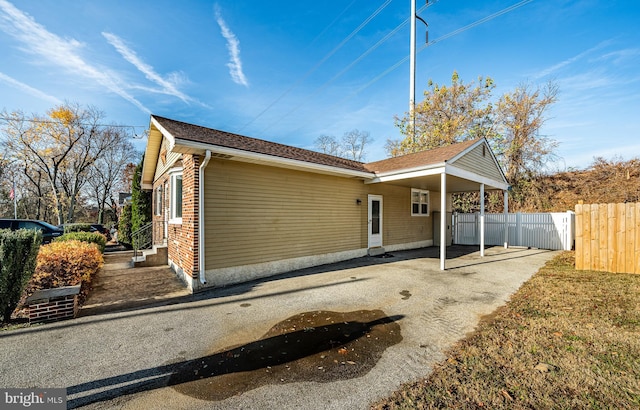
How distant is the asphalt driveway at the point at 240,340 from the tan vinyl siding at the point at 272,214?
980 millimetres

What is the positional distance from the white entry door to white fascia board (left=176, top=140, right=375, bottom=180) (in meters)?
1.36

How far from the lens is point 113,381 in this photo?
8.68 feet

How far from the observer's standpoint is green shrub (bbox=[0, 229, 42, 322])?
3.95 meters

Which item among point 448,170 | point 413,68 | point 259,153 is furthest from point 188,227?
point 413,68

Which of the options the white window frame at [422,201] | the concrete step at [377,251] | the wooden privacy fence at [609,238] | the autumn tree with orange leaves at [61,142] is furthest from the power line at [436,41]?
the autumn tree with orange leaves at [61,142]

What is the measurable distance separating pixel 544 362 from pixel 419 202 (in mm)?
10404

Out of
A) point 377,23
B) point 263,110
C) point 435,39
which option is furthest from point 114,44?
point 435,39

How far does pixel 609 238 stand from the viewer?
22.8 feet

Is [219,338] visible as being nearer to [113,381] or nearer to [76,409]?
[113,381]

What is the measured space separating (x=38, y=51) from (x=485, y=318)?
16.5m

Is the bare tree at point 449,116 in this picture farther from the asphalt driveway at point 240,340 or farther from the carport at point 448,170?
the asphalt driveway at point 240,340

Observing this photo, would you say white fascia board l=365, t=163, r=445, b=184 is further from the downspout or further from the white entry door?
the downspout

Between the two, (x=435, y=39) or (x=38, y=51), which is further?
(x=435, y=39)

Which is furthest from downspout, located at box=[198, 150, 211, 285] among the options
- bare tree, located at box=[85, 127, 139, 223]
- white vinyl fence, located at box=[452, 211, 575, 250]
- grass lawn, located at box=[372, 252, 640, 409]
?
bare tree, located at box=[85, 127, 139, 223]
